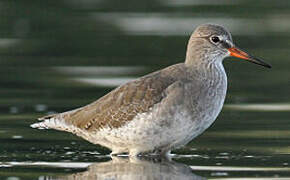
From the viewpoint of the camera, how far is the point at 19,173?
1327 cm

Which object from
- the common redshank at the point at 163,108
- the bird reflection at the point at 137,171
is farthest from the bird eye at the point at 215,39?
the bird reflection at the point at 137,171

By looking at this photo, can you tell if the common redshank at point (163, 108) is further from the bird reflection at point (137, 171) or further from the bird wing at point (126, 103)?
the bird reflection at point (137, 171)

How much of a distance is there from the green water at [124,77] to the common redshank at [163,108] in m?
0.27

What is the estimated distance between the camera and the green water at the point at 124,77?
1391 centimetres

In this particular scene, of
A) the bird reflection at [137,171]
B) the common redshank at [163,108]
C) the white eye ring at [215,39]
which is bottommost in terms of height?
the bird reflection at [137,171]

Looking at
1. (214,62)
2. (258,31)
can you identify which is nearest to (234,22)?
(258,31)

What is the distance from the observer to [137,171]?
1366cm

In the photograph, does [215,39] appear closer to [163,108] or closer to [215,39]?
[215,39]

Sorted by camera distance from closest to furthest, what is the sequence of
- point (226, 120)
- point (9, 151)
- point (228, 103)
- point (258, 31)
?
point (9, 151) < point (226, 120) < point (228, 103) < point (258, 31)

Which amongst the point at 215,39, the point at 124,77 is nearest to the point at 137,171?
the point at 215,39

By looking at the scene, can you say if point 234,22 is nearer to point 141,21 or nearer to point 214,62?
point 141,21

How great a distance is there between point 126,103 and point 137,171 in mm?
1454

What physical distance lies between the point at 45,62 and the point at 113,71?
1877 mm

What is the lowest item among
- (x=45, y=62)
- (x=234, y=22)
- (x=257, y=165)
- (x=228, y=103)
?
(x=257, y=165)
